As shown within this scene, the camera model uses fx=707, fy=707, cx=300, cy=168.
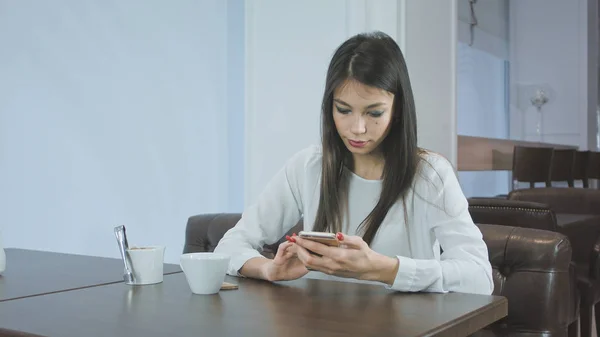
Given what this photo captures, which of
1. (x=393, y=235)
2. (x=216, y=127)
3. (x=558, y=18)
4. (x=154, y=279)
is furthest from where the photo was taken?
(x=558, y=18)

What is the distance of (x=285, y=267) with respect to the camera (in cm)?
141

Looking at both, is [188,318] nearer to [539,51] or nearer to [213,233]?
[213,233]

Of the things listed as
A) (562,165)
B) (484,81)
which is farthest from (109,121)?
(484,81)

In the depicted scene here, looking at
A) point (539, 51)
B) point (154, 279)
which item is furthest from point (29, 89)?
point (539, 51)

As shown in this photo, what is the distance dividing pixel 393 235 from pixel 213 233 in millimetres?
893

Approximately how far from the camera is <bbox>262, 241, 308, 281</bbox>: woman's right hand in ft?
4.55

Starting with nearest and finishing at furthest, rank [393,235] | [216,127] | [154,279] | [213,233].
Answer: [154,279], [393,235], [213,233], [216,127]

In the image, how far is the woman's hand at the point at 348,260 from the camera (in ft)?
4.25

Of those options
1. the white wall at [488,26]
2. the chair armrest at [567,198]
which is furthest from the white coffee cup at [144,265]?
the white wall at [488,26]

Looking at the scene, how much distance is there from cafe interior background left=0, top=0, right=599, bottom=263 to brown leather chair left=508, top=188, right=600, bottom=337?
0.64 metres

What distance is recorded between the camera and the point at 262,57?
134 inches

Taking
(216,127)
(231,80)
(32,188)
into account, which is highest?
(231,80)

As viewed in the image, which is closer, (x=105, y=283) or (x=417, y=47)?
(x=105, y=283)

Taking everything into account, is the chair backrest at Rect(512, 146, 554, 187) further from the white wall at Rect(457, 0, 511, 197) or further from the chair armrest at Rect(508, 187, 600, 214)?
the chair armrest at Rect(508, 187, 600, 214)
